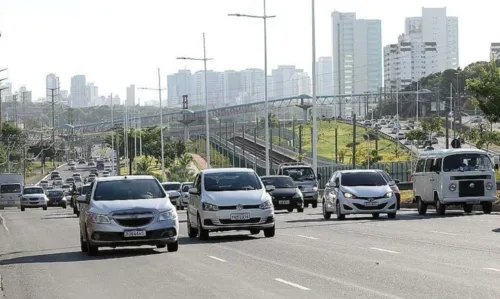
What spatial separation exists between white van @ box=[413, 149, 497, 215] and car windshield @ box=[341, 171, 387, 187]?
2.21 metres

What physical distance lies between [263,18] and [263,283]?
2207 inches

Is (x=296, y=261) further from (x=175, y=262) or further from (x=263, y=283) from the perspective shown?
(x=263, y=283)

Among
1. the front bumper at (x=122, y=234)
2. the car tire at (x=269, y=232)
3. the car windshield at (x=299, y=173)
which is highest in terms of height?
the front bumper at (x=122, y=234)

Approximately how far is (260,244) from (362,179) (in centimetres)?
1338

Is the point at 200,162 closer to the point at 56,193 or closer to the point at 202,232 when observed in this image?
the point at 56,193

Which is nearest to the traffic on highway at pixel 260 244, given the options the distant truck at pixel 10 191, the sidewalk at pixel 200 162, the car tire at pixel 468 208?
the car tire at pixel 468 208

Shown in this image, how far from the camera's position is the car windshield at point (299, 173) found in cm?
6072

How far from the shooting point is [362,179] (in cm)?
4094

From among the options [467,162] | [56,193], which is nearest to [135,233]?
[467,162]

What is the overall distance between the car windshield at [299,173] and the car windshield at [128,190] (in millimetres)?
33454

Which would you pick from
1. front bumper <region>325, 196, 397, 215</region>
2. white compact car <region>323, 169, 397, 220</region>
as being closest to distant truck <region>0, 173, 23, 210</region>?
white compact car <region>323, 169, 397, 220</region>

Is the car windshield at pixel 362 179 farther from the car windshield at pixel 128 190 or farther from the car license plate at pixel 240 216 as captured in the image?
the car windshield at pixel 128 190

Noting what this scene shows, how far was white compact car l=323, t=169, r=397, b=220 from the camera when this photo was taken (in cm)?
3934

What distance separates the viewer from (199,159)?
590 feet
